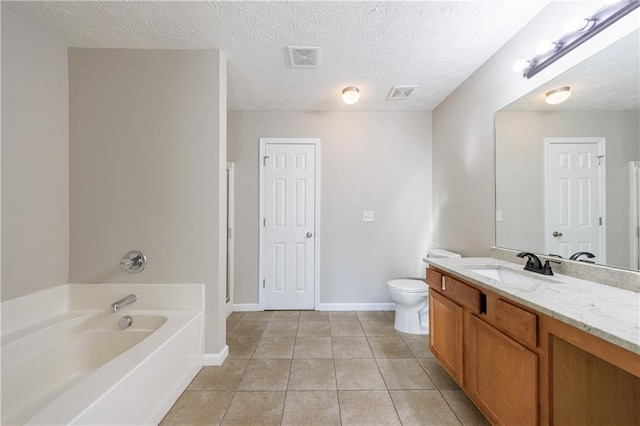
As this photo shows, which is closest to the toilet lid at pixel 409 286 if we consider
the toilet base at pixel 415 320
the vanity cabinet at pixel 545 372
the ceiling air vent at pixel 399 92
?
the toilet base at pixel 415 320

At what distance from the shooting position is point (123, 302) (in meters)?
1.69

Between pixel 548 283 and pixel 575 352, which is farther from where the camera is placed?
pixel 548 283

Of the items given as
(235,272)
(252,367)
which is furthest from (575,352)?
(235,272)

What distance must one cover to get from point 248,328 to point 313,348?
0.78m

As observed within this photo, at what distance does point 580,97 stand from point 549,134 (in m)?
0.22

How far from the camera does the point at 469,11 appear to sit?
1.49 meters

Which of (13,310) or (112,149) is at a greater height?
(112,149)

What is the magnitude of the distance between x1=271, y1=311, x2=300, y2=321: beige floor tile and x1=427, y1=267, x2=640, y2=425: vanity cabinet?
1863mm

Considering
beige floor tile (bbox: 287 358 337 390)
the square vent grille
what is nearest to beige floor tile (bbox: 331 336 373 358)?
beige floor tile (bbox: 287 358 337 390)

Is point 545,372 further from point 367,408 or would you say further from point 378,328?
point 378,328

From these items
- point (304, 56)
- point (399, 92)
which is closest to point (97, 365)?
point (304, 56)

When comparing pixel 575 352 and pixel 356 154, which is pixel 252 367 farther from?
pixel 356 154

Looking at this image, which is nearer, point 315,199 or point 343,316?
point 343,316

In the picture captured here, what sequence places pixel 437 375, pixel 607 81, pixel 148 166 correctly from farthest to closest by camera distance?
1. pixel 148 166
2. pixel 437 375
3. pixel 607 81
